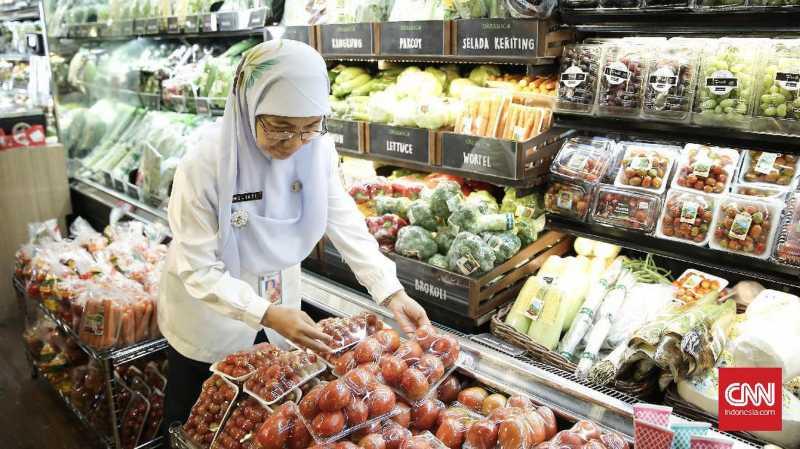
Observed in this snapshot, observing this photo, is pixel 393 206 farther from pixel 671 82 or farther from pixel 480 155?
pixel 671 82

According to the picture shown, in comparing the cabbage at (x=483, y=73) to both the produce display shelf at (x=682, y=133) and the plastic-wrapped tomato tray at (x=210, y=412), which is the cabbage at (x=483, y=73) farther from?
the plastic-wrapped tomato tray at (x=210, y=412)

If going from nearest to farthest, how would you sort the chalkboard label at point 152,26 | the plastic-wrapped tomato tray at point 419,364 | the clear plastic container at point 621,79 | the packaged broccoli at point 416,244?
the plastic-wrapped tomato tray at point 419,364, the clear plastic container at point 621,79, the packaged broccoli at point 416,244, the chalkboard label at point 152,26

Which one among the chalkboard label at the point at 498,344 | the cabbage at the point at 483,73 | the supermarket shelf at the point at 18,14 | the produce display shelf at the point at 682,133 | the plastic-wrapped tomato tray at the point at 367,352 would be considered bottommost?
the chalkboard label at the point at 498,344

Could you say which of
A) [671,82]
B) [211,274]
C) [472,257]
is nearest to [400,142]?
[472,257]

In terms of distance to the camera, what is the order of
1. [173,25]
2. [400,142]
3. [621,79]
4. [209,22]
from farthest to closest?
[173,25] < [209,22] < [400,142] < [621,79]

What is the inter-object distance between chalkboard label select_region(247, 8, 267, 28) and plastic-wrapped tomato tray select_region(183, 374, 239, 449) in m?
2.52

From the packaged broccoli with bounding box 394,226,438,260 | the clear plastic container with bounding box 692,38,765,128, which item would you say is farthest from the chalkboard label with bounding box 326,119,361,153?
the clear plastic container with bounding box 692,38,765,128

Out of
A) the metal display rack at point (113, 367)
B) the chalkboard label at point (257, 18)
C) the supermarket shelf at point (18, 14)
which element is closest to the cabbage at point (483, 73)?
the chalkboard label at point (257, 18)

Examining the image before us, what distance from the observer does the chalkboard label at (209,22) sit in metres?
4.21

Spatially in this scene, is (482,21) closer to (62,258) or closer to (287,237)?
(287,237)

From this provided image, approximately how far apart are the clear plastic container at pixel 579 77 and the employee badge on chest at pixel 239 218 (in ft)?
4.58

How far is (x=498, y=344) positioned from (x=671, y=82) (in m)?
1.19

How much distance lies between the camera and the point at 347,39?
334cm

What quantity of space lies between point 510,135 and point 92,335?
2.17 metres
